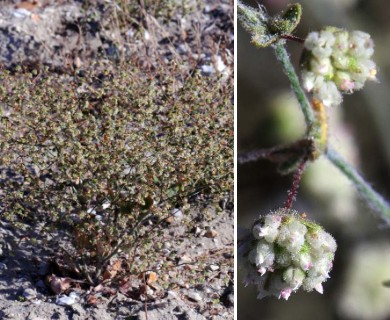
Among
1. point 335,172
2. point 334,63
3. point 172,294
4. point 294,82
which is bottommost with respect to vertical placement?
point 172,294

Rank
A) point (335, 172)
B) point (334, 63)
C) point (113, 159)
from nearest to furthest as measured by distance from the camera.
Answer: point (334, 63), point (335, 172), point (113, 159)

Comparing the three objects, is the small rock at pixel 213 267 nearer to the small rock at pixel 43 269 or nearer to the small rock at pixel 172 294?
the small rock at pixel 172 294

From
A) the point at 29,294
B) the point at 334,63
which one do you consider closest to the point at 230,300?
the point at 29,294

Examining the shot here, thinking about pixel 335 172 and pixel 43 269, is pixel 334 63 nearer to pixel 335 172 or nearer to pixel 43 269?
pixel 335 172

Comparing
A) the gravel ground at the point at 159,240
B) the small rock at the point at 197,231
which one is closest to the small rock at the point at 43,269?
the gravel ground at the point at 159,240

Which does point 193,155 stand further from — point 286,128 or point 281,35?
point 281,35

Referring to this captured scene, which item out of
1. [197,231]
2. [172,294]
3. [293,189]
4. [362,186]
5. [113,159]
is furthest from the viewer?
[197,231]
